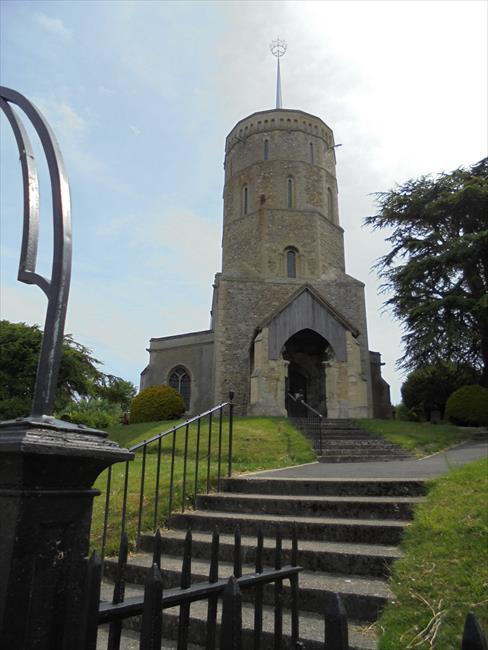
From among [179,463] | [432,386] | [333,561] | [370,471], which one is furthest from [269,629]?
[432,386]

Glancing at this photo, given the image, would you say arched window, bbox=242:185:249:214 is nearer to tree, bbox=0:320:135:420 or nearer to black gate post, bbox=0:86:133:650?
tree, bbox=0:320:135:420

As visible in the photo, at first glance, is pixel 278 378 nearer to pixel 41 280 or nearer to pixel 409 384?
pixel 409 384

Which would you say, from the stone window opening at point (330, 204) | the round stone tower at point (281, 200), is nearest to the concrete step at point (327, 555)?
the round stone tower at point (281, 200)

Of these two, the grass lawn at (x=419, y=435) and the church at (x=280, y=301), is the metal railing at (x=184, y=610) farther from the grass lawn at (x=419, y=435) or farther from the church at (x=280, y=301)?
the church at (x=280, y=301)

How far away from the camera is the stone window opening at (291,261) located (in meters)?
27.7

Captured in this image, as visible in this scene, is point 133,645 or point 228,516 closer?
point 133,645

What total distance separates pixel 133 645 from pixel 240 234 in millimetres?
27115

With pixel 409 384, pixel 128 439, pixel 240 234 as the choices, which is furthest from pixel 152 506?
pixel 240 234

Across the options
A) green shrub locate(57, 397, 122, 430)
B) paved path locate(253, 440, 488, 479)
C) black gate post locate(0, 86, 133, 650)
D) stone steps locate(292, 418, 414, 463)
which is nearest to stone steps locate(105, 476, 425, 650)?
paved path locate(253, 440, 488, 479)

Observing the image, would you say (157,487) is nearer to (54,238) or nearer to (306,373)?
(54,238)

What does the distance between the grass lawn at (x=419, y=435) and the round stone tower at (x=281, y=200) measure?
12.6 metres

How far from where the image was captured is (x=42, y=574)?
168 centimetres

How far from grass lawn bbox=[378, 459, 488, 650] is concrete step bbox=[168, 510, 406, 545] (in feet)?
0.78

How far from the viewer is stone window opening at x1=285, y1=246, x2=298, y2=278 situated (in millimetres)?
27688
